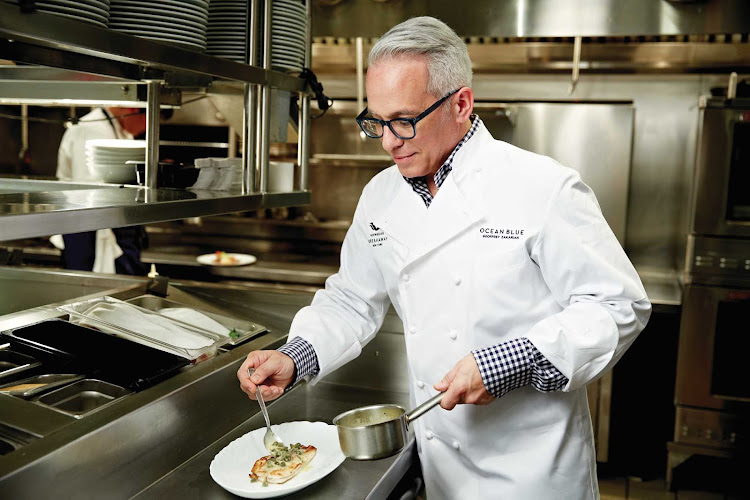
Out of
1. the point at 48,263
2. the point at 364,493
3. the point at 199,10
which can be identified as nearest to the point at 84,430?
the point at 364,493

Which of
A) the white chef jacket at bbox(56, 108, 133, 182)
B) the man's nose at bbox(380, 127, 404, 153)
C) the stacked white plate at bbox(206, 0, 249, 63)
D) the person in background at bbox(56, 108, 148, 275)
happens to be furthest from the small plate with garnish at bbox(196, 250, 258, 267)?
the man's nose at bbox(380, 127, 404, 153)

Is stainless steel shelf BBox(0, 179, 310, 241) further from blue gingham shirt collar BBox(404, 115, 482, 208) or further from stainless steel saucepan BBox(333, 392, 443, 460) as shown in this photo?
stainless steel saucepan BBox(333, 392, 443, 460)

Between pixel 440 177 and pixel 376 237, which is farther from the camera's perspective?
pixel 376 237

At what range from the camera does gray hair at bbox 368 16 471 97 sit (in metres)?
1.63

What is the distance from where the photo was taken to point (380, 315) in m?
2.06

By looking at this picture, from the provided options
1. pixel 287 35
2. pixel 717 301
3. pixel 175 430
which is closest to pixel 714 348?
pixel 717 301

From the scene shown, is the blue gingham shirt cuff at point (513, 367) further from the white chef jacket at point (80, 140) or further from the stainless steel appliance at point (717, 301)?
the white chef jacket at point (80, 140)

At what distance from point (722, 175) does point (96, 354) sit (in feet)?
9.88

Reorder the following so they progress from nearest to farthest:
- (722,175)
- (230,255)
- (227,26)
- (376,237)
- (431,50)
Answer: (431,50)
(376,237)
(227,26)
(722,175)
(230,255)

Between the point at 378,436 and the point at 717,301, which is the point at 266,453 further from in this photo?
the point at 717,301

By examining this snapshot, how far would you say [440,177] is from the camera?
1811 mm

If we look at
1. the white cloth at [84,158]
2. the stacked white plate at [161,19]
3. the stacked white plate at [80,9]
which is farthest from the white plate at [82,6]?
the white cloth at [84,158]

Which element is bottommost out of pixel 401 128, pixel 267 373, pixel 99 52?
pixel 267 373

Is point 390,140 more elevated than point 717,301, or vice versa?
point 390,140
